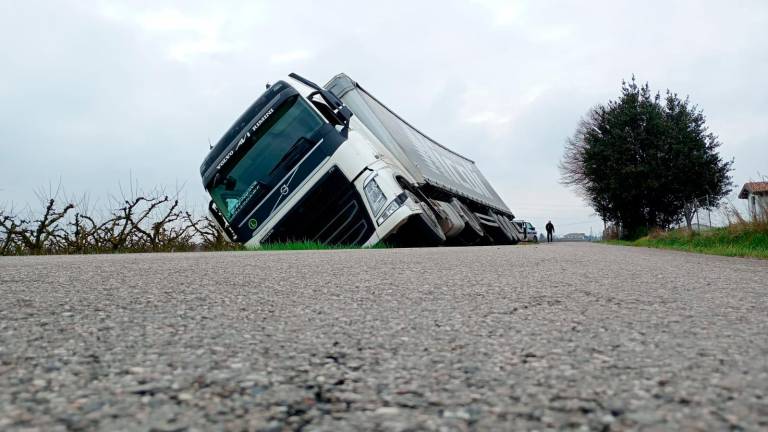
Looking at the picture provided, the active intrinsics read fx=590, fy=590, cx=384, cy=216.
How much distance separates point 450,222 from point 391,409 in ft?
32.2

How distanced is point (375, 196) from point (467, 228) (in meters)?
4.67

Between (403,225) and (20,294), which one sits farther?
(403,225)

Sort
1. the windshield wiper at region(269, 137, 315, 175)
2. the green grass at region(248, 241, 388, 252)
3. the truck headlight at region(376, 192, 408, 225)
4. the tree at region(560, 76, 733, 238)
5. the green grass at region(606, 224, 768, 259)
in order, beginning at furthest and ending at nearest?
the tree at region(560, 76, 733, 238)
the windshield wiper at region(269, 137, 315, 175)
the truck headlight at region(376, 192, 408, 225)
the green grass at region(248, 241, 388, 252)
the green grass at region(606, 224, 768, 259)

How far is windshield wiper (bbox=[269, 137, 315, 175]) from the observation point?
352 inches

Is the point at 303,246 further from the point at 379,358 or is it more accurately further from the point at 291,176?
the point at 379,358

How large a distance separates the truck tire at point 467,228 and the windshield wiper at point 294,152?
4.47m

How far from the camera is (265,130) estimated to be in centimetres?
891

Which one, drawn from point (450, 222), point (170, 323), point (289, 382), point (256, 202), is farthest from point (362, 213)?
point (289, 382)

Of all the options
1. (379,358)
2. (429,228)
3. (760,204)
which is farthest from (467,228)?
(379,358)

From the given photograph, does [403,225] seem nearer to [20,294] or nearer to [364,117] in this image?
[364,117]

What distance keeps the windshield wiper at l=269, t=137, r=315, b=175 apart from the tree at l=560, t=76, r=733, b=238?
17.3 m

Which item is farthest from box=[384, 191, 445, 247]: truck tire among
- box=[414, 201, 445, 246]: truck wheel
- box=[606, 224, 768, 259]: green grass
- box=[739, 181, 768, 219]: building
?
box=[739, 181, 768, 219]: building

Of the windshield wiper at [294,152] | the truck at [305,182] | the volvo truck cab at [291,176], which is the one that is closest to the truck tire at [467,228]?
the truck at [305,182]

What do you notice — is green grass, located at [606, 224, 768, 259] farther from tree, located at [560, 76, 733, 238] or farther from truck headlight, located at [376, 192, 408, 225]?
tree, located at [560, 76, 733, 238]
